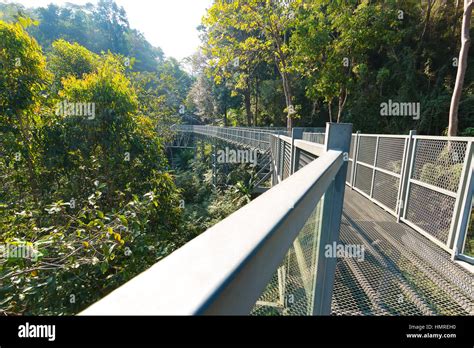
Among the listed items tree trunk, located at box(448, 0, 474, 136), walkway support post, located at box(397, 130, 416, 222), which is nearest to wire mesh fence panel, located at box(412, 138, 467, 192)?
walkway support post, located at box(397, 130, 416, 222)

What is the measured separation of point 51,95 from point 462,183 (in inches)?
359

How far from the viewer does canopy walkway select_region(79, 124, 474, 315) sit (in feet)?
1.09

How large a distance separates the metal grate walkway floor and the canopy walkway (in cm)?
2

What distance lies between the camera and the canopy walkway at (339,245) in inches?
13.0

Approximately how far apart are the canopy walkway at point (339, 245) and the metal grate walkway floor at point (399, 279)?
0.02 metres

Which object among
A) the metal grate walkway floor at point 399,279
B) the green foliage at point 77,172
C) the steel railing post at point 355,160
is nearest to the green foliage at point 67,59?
the green foliage at point 77,172

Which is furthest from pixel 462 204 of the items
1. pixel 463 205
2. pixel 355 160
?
pixel 355 160

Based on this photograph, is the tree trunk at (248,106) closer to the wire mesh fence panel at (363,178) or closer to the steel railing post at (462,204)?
the wire mesh fence panel at (363,178)

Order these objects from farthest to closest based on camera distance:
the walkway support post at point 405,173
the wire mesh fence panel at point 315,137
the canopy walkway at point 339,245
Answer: the wire mesh fence panel at point 315,137, the walkway support post at point 405,173, the canopy walkway at point 339,245

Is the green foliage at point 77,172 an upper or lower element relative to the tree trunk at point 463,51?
lower

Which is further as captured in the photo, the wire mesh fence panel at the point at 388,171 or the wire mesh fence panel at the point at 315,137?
the wire mesh fence panel at the point at 315,137

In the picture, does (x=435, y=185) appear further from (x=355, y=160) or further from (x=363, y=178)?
(x=355, y=160)
